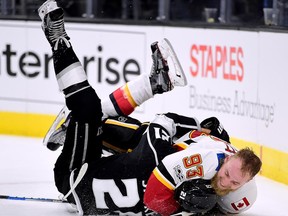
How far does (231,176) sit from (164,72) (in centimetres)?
97

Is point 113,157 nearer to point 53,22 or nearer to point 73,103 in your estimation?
point 73,103

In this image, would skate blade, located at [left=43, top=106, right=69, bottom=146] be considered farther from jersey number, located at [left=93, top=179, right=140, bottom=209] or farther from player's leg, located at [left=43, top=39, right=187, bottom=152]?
jersey number, located at [left=93, top=179, right=140, bottom=209]

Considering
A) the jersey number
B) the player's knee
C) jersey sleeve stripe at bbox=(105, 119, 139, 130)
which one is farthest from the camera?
jersey sleeve stripe at bbox=(105, 119, 139, 130)

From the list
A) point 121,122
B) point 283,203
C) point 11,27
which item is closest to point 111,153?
point 121,122

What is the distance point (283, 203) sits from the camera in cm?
522

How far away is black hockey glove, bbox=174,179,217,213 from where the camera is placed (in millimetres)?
4242

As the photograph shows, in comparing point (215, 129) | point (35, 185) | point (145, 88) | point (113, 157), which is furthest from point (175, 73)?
point (35, 185)

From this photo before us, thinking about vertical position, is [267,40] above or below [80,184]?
above

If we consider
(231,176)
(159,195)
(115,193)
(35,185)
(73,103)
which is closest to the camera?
(231,176)

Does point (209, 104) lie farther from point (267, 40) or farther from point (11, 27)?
point (11, 27)

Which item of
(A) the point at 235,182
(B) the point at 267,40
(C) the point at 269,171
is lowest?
(C) the point at 269,171

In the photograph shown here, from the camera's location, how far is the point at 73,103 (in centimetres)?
A: 467

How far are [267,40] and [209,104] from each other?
809 mm

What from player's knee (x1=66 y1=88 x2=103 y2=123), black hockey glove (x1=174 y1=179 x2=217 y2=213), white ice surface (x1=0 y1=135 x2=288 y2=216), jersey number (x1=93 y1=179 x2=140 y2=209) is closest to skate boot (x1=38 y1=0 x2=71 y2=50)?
player's knee (x1=66 y1=88 x2=103 y2=123)
